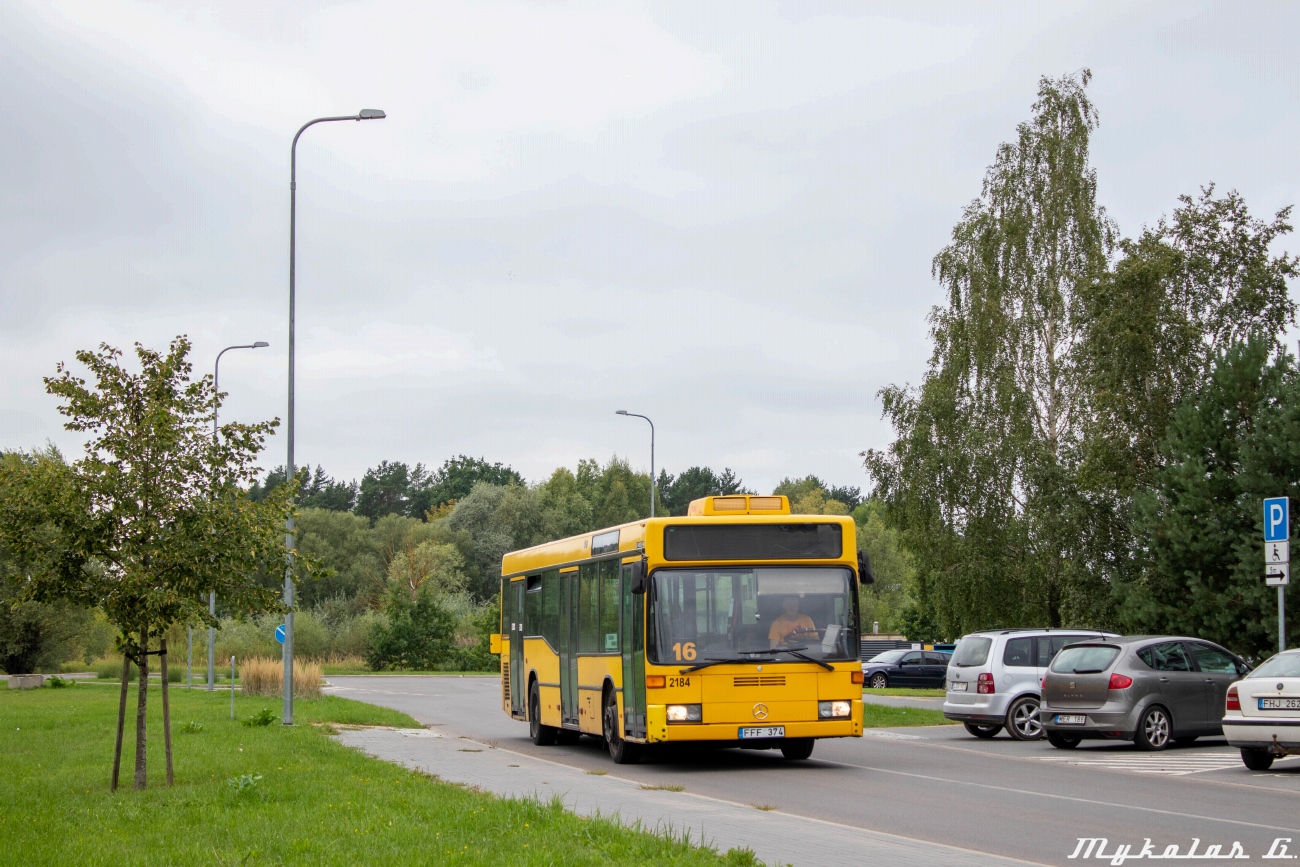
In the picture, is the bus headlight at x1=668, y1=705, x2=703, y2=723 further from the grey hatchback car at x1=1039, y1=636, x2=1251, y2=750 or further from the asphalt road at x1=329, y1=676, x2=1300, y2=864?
the grey hatchback car at x1=1039, y1=636, x2=1251, y2=750

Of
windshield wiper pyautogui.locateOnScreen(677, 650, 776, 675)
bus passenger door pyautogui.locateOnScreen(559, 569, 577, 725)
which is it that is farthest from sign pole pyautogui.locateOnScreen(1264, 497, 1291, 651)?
bus passenger door pyautogui.locateOnScreen(559, 569, 577, 725)

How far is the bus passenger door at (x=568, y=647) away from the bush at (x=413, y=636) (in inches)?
1719

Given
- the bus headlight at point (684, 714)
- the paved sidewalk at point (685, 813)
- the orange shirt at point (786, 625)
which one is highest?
the orange shirt at point (786, 625)

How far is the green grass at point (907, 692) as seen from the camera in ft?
132

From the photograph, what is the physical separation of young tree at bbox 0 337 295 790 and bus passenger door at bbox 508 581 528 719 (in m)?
8.76

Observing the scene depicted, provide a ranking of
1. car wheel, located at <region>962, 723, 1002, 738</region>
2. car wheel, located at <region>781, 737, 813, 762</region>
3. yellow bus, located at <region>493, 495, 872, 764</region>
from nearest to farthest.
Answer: yellow bus, located at <region>493, 495, 872, 764</region>
car wheel, located at <region>781, 737, 813, 762</region>
car wheel, located at <region>962, 723, 1002, 738</region>

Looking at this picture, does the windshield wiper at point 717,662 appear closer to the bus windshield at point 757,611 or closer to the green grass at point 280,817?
the bus windshield at point 757,611

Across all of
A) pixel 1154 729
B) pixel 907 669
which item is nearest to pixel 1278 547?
pixel 1154 729

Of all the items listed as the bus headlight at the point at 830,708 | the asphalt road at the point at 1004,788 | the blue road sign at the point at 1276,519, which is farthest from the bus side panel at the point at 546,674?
the blue road sign at the point at 1276,519

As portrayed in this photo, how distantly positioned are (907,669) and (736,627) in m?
30.4

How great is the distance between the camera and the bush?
63.2 meters

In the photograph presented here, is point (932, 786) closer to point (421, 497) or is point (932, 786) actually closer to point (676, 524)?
point (676, 524)

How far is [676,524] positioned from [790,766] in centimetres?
356

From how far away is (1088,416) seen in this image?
36.2 metres
